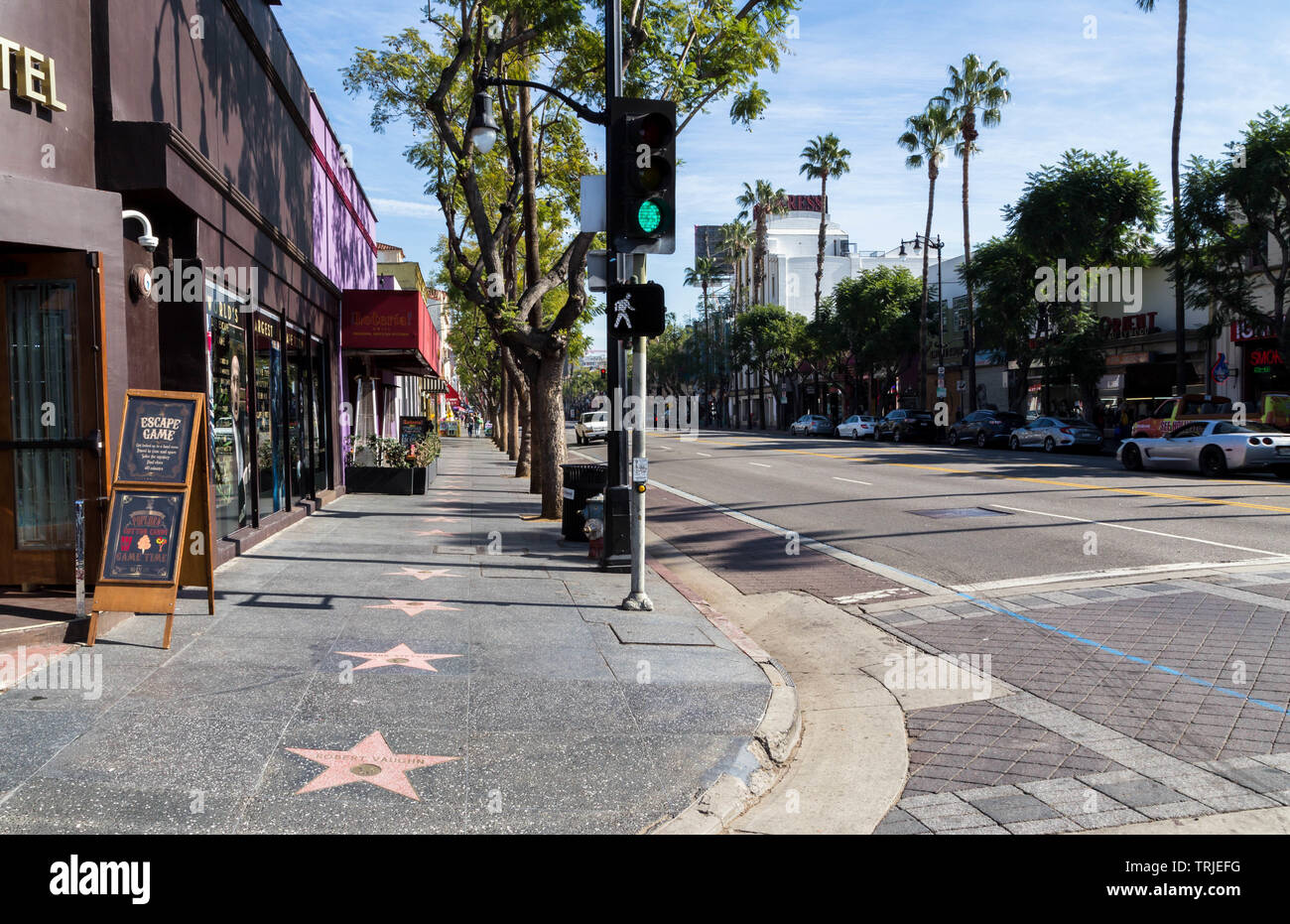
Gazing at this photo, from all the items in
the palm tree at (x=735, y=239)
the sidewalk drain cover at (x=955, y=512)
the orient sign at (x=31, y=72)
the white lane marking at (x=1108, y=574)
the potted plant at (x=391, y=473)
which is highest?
the palm tree at (x=735, y=239)

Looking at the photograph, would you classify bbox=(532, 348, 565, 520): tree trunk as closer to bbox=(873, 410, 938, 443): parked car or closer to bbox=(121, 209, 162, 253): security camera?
bbox=(121, 209, 162, 253): security camera

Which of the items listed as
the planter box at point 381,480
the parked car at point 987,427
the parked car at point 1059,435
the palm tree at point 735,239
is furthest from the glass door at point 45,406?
the palm tree at point 735,239

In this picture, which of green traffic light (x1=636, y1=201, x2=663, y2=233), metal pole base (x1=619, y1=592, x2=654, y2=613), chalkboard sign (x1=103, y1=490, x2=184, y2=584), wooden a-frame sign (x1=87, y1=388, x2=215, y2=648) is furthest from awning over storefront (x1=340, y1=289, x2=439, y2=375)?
chalkboard sign (x1=103, y1=490, x2=184, y2=584)

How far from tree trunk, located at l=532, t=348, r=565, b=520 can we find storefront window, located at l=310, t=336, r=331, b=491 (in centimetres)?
404

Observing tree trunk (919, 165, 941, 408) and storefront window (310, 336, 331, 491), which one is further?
tree trunk (919, 165, 941, 408)

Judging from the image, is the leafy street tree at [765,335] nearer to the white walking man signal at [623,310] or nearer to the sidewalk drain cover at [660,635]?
the white walking man signal at [623,310]

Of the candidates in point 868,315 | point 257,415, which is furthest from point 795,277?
point 257,415

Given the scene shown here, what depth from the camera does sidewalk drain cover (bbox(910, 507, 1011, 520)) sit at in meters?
14.6

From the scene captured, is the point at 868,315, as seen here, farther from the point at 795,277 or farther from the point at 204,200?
the point at 204,200

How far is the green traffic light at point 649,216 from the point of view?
8203 mm

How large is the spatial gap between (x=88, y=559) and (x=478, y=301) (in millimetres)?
9089

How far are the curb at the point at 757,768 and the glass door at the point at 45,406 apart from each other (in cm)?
534

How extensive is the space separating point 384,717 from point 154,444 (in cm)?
308

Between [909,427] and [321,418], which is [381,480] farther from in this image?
[909,427]
